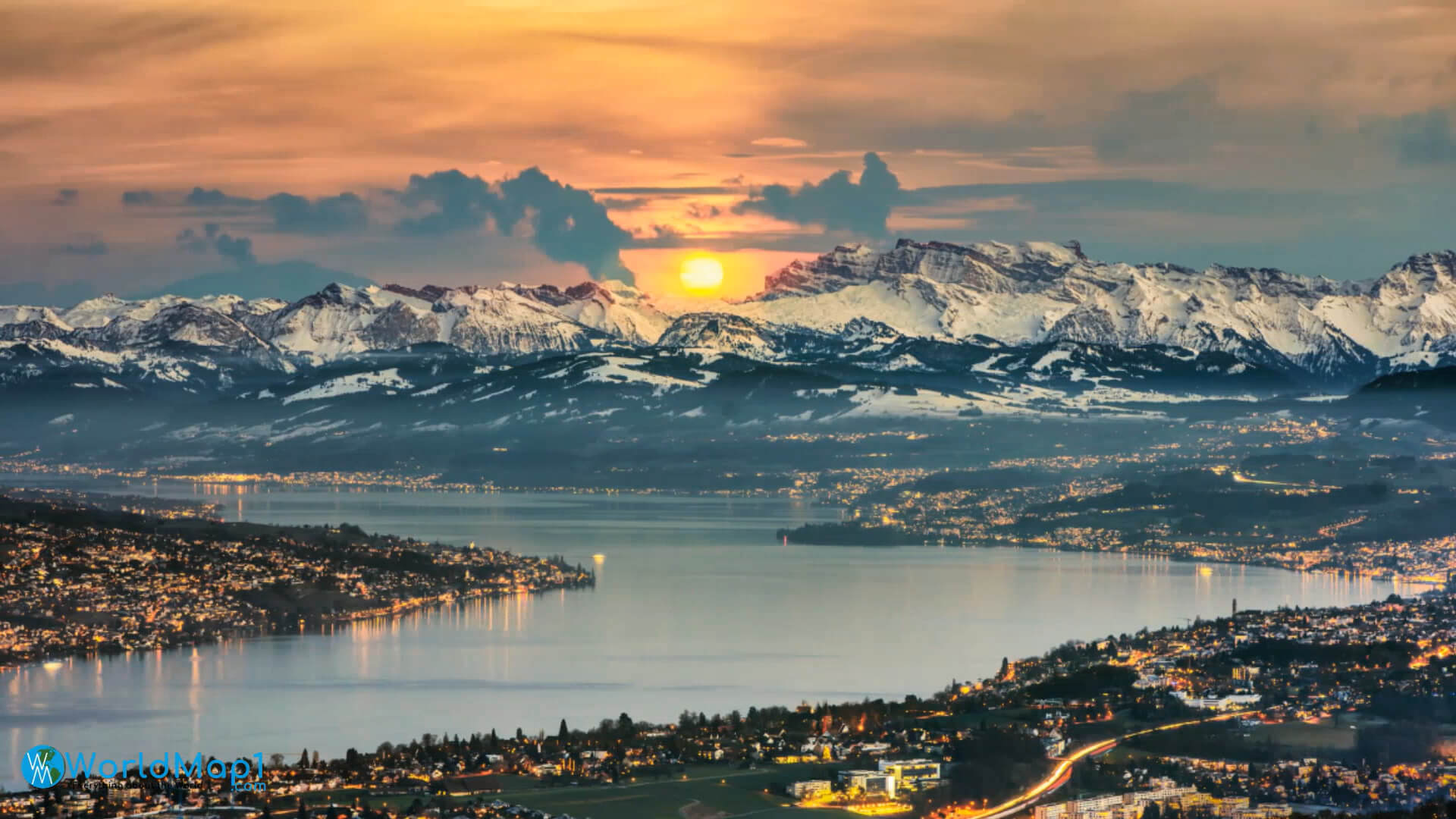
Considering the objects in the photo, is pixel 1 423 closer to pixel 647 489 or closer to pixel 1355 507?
pixel 647 489

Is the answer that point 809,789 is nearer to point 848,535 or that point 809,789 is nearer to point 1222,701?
point 1222,701

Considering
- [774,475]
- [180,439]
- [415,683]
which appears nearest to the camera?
[415,683]

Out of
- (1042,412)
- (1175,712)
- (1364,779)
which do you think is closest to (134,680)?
(1175,712)

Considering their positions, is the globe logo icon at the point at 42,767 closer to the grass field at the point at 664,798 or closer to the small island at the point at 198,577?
the grass field at the point at 664,798

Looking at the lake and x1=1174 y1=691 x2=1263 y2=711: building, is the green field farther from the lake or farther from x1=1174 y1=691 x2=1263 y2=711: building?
x1=1174 y1=691 x2=1263 y2=711: building

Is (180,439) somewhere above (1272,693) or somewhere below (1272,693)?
above

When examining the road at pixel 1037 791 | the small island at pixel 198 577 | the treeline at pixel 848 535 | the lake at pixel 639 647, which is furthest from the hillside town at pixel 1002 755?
the treeline at pixel 848 535
